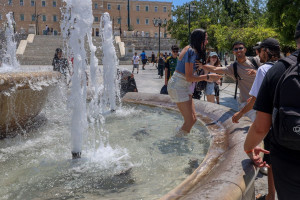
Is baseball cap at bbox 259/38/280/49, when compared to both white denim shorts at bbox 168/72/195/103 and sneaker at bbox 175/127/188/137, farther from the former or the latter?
sneaker at bbox 175/127/188/137

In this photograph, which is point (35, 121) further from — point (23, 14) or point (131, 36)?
point (23, 14)

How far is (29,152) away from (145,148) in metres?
1.31

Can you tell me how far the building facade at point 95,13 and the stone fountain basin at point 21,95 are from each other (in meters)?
56.7

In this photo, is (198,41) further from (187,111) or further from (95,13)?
(95,13)

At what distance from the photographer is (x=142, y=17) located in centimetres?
7525

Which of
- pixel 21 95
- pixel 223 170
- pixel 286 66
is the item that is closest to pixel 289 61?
pixel 286 66

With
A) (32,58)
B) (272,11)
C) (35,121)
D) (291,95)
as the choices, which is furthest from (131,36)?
(291,95)

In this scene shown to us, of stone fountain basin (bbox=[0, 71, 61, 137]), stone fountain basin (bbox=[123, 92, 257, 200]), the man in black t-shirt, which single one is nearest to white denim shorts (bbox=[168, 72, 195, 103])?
stone fountain basin (bbox=[123, 92, 257, 200])

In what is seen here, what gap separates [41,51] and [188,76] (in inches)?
1263

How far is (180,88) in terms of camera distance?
368 centimetres

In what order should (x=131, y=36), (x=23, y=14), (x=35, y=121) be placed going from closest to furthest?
(x=35, y=121) < (x=131, y=36) < (x=23, y=14)

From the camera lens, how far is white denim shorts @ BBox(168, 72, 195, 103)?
3.67 m

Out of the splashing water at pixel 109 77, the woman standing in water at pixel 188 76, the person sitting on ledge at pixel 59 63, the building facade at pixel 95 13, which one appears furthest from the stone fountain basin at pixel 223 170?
the building facade at pixel 95 13

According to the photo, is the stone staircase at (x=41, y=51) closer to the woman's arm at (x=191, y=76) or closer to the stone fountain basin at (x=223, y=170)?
the stone fountain basin at (x=223, y=170)
